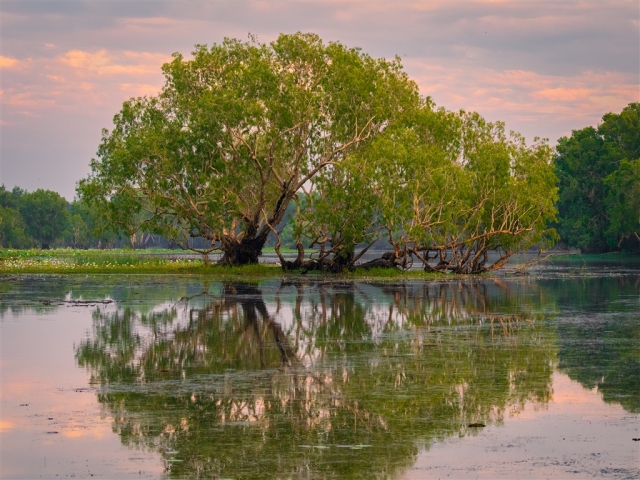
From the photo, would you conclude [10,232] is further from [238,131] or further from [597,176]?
[238,131]

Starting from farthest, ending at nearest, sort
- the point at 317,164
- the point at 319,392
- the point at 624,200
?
the point at 624,200
the point at 317,164
the point at 319,392

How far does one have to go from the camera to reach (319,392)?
16.0 m

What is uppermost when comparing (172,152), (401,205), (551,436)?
(172,152)

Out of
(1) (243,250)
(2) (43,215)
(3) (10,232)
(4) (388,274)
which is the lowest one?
(4) (388,274)

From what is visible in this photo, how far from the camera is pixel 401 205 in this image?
167 feet

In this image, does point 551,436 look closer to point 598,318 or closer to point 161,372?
point 161,372

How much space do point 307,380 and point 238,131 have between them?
37783 mm

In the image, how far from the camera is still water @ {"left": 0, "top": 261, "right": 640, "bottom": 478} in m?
11.5

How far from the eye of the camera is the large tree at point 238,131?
52.9m

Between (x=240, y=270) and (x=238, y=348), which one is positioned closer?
(x=238, y=348)

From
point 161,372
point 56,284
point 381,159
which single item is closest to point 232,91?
point 381,159

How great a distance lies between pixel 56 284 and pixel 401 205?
18.4 meters

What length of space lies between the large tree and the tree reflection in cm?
2324

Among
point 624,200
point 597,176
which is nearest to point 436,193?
point 624,200
